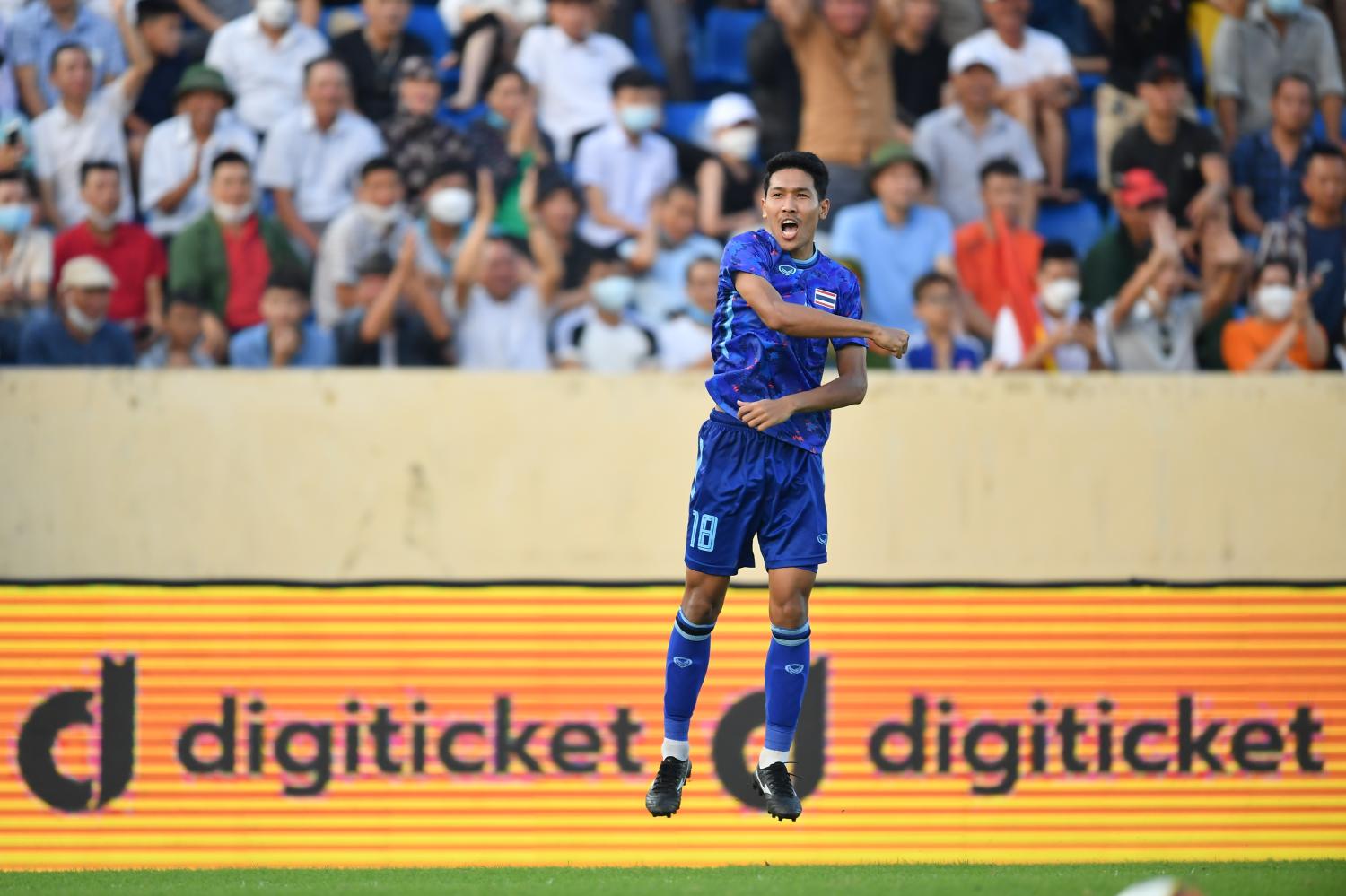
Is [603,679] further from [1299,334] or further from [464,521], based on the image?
[1299,334]

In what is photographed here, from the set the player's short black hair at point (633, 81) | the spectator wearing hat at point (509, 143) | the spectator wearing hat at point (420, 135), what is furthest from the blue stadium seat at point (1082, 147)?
the spectator wearing hat at point (420, 135)

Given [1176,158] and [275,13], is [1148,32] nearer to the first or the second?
[1176,158]

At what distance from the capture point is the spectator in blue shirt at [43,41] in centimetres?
1009

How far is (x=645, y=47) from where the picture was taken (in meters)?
11.3

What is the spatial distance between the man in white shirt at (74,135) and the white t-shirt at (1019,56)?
5.04 metres

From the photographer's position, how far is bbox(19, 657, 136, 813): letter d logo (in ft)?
25.1

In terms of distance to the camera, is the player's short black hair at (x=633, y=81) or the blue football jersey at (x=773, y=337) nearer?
the blue football jersey at (x=773, y=337)

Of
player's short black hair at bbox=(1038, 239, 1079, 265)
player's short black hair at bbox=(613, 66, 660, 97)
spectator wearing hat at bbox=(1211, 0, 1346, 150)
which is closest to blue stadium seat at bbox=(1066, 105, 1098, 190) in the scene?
spectator wearing hat at bbox=(1211, 0, 1346, 150)

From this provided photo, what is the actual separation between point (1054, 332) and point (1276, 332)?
4.35 feet

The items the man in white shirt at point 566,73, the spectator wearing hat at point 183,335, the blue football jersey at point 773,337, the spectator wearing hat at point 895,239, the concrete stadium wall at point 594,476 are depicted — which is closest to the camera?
the blue football jersey at point 773,337

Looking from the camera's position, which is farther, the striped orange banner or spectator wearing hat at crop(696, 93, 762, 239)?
spectator wearing hat at crop(696, 93, 762, 239)

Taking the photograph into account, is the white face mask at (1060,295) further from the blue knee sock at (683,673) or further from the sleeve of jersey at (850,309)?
the blue knee sock at (683,673)

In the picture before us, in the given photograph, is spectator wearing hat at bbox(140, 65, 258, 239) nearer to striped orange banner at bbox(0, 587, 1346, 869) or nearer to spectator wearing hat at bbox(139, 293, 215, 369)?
spectator wearing hat at bbox(139, 293, 215, 369)

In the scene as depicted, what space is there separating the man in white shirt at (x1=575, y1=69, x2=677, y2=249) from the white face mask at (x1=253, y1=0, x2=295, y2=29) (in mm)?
1907
